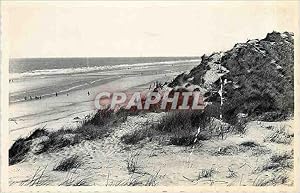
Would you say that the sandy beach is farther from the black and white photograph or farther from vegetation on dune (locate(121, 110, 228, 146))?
vegetation on dune (locate(121, 110, 228, 146))

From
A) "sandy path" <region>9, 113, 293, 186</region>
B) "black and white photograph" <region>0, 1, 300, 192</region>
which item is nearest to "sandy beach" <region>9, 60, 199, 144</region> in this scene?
"black and white photograph" <region>0, 1, 300, 192</region>

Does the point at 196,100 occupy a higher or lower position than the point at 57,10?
lower

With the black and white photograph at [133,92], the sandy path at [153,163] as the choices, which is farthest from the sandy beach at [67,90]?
the sandy path at [153,163]

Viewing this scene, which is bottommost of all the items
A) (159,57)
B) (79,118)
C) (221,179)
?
(221,179)

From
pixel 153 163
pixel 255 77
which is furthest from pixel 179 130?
pixel 255 77

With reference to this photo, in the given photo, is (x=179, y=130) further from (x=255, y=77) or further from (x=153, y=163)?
(x=255, y=77)

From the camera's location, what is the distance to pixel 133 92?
3.69 m

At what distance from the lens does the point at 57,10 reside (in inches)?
145

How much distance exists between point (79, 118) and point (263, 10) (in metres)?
0.78

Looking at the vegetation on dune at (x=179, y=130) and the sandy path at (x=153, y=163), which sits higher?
the vegetation on dune at (x=179, y=130)

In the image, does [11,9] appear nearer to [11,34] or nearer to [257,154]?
[11,34]

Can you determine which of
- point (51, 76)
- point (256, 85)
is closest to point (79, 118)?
point (51, 76)

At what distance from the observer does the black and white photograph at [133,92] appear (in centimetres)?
368

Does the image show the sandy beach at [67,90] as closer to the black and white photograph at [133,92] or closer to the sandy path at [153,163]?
the black and white photograph at [133,92]
